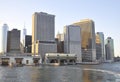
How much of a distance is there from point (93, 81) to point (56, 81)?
10796mm

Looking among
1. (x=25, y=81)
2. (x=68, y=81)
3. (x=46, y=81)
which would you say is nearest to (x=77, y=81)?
(x=68, y=81)

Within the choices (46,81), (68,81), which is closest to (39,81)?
(46,81)

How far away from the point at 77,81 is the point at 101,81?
6998 mm

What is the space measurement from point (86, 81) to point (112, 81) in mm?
7497

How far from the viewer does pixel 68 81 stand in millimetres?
72688

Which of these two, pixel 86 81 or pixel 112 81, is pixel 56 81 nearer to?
→ pixel 86 81

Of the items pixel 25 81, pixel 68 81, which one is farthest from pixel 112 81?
pixel 25 81

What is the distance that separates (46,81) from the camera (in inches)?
2876

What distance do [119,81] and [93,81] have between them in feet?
24.2

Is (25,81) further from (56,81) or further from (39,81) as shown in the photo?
(56,81)

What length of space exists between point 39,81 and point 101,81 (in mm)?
18121

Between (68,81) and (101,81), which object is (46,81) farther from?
(101,81)

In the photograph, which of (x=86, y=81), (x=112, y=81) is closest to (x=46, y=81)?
(x=86, y=81)

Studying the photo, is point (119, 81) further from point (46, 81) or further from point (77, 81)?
point (46, 81)
